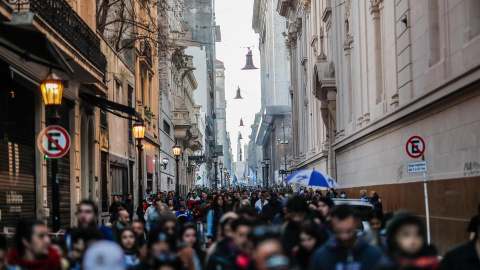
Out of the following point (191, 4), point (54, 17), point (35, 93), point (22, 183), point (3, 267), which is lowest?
point (3, 267)

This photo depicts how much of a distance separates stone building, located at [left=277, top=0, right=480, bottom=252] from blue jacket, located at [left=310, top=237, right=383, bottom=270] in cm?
1185

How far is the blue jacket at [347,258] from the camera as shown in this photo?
7152mm

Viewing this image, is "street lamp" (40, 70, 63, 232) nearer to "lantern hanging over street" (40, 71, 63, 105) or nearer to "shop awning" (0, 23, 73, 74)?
"lantern hanging over street" (40, 71, 63, 105)

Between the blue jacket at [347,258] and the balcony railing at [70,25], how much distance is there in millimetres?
10695

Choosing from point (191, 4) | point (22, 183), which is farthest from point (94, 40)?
point (191, 4)

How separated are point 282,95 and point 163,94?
111m

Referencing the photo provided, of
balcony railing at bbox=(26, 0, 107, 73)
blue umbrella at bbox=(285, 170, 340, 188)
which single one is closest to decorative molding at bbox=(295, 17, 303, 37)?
balcony railing at bbox=(26, 0, 107, 73)

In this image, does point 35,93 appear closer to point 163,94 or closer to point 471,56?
point 471,56

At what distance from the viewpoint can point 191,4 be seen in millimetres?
145625

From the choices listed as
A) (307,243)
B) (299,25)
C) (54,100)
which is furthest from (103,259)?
(299,25)

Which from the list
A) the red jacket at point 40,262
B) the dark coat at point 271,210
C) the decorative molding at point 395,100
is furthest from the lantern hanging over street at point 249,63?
the red jacket at point 40,262

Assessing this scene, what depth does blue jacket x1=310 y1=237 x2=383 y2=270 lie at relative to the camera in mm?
7152

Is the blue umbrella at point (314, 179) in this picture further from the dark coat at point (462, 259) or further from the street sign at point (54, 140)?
the dark coat at point (462, 259)

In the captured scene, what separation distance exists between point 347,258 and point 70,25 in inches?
575
